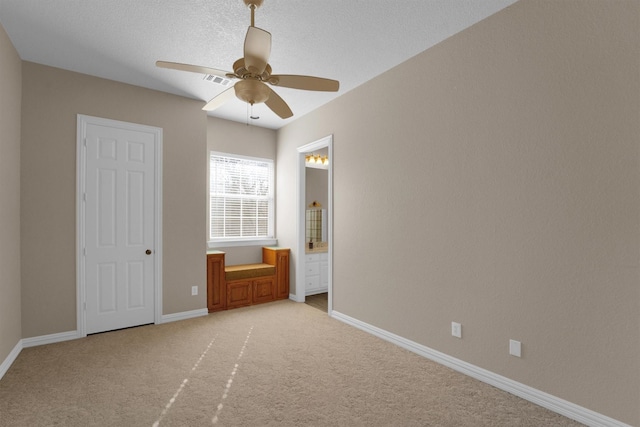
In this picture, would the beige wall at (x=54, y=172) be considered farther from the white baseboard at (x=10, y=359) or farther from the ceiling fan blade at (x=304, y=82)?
the ceiling fan blade at (x=304, y=82)

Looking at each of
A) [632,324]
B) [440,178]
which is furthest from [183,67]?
[632,324]

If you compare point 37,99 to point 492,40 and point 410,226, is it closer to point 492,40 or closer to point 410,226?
point 410,226

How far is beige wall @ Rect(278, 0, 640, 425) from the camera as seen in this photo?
1.95 meters

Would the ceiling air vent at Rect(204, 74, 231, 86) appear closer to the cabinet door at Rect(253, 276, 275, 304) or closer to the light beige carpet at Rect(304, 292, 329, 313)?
the cabinet door at Rect(253, 276, 275, 304)

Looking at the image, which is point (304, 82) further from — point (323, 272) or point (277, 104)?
point (323, 272)

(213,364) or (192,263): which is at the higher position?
(192,263)

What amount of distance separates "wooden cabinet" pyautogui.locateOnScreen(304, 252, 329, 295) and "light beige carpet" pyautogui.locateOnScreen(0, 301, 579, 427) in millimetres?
1711

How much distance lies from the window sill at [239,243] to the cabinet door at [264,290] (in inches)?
26.9

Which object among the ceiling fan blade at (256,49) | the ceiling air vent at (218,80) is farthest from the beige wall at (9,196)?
the ceiling fan blade at (256,49)

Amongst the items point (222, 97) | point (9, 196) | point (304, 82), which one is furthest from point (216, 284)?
point (304, 82)

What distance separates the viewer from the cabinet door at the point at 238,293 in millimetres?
4621

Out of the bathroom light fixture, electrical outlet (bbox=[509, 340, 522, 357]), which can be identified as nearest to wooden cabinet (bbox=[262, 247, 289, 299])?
the bathroom light fixture

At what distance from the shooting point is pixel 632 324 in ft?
6.19

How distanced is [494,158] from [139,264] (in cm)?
393
